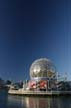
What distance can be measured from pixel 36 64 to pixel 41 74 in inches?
75.6

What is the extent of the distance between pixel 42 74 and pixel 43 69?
0.96m

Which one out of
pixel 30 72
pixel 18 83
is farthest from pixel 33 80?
pixel 18 83

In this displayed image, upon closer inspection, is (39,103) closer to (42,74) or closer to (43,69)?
→ (43,69)

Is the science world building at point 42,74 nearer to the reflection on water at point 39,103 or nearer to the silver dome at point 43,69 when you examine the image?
the silver dome at point 43,69

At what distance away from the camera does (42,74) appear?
55938 millimetres

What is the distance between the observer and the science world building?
54.7 m

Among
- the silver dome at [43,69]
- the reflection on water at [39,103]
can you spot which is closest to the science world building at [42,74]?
the silver dome at [43,69]

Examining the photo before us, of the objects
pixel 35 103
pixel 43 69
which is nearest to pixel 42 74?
pixel 43 69

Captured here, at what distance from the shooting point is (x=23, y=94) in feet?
171

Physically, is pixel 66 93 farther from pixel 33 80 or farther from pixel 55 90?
pixel 33 80

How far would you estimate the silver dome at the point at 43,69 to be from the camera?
55.7 m

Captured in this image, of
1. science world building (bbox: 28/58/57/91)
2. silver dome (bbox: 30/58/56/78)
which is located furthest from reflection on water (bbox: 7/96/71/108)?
silver dome (bbox: 30/58/56/78)

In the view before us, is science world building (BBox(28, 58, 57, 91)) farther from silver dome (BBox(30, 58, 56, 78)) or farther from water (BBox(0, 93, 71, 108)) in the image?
water (BBox(0, 93, 71, 108))

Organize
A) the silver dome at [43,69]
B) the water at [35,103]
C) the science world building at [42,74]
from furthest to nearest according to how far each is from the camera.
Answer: the silver dome at [43,69]
the science world building at [42,74]
the water at [35,103]
